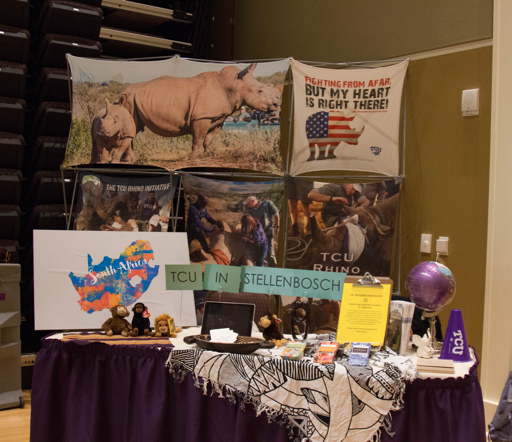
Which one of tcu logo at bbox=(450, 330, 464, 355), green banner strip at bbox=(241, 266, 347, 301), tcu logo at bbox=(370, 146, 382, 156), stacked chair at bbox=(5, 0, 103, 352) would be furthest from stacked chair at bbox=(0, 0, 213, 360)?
tcu logo at bbox=(450, 330, 464, 355)

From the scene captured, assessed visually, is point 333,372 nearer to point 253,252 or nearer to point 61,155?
point 253,252

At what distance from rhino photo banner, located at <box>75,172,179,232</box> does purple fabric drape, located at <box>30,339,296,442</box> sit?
1.54 m

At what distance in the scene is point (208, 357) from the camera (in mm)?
1803

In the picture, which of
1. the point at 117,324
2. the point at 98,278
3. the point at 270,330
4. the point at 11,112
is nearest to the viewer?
the point at 270,330

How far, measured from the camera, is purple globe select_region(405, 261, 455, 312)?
6.29ft

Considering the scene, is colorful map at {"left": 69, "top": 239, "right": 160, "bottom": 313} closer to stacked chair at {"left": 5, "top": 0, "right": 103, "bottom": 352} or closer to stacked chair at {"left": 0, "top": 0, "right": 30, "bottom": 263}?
stacked chair at {"left": 5, "top": 0, "right": 103, "bottom": 352}

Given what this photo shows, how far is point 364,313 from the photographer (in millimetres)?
1924

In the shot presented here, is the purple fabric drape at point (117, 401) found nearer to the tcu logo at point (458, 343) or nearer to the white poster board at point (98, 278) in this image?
the white poster board at point (98, 278)

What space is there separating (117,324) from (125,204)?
1.51 meters

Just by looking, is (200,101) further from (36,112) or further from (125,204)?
(36,112)

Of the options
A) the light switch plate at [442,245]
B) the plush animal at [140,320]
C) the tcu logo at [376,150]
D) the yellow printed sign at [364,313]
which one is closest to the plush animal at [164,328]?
the plush animal at [140,320]

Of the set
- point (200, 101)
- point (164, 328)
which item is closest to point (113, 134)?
point (200, 101)

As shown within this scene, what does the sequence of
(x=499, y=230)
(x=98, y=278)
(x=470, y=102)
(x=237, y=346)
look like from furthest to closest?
(x=470, y=102) → (x=499, y=230) → (x=98, y=278) → (x=237, y=346)

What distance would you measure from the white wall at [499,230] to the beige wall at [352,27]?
0.52ft
